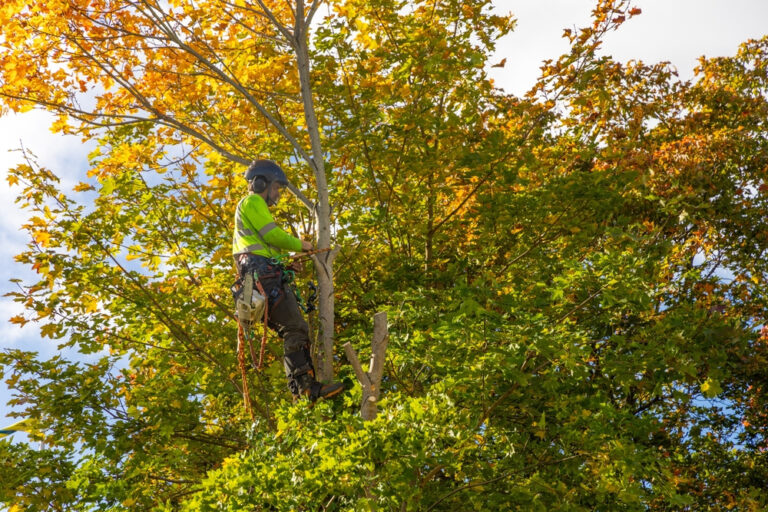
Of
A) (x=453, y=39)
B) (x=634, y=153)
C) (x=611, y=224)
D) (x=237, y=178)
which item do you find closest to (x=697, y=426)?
(x=611, y=224)

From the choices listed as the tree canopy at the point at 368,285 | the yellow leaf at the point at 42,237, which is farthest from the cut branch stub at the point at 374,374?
the yellow leaf at the point at 42,237

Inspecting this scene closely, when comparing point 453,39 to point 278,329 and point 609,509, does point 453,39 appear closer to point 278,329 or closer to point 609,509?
point 278,329

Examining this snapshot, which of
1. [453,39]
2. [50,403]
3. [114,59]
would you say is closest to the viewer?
[50,403]

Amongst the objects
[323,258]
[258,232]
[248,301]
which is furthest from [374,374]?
[258,232]

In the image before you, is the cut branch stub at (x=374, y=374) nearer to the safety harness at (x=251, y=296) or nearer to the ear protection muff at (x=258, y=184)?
the safety harness at (x=251, y=296)

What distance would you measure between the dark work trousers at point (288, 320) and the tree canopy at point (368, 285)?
612 mm

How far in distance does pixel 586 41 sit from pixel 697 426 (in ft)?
22.5

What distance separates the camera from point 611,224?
13367 millimetres

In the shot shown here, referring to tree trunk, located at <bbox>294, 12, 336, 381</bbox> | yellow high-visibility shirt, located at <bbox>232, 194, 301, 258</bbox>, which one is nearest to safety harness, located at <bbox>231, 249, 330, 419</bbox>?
yellow high-visibility shirt, located at <bbox>232, 194, 301, 258</bbox>

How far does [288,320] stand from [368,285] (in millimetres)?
2912

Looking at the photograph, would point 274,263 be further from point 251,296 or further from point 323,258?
point 323,258

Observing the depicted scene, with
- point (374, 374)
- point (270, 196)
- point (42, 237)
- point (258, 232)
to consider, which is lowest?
point (374, 374)

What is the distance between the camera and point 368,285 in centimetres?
1042

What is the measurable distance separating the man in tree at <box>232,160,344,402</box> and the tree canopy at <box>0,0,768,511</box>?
0.55 meters
